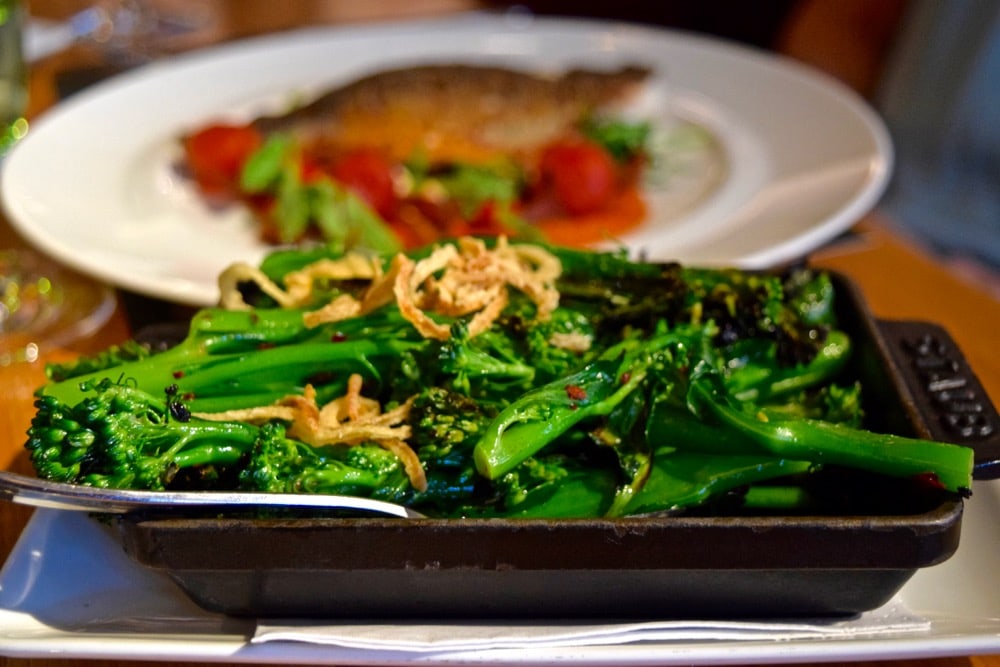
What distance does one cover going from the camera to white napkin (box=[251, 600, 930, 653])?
1.04 metres

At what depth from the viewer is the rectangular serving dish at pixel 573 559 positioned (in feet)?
3.27

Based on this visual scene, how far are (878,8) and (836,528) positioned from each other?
375 centimetres

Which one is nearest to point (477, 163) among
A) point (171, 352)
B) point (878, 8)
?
point (171, 352)

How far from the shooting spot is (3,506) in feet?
4.75

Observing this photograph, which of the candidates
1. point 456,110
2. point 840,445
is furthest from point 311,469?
point 456,110

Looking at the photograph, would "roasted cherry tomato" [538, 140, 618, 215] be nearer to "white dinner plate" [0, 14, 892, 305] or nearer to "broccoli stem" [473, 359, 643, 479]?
"white dinner plate" [0, 14, 892, 305]

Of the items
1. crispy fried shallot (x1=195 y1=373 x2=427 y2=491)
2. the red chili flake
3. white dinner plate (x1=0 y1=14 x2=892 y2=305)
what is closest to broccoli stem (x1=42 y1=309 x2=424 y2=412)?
crispy fried shallot (x1=195 y1=373 x2=427 y2=491)

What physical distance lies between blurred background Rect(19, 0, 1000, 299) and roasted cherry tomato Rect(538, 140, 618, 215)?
1603mm

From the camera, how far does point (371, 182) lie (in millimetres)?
2664

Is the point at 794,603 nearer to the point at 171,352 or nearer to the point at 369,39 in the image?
the point at 171,352

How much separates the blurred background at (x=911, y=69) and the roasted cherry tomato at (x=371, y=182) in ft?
4.52

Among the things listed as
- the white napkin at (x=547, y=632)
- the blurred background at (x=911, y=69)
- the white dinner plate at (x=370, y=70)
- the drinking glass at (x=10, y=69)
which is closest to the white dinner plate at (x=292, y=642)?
the white napkin at (x=547, y=632)

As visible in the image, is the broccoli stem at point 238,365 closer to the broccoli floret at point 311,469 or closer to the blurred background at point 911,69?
the broccoli floret at point 311,469

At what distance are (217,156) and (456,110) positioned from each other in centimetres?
97
